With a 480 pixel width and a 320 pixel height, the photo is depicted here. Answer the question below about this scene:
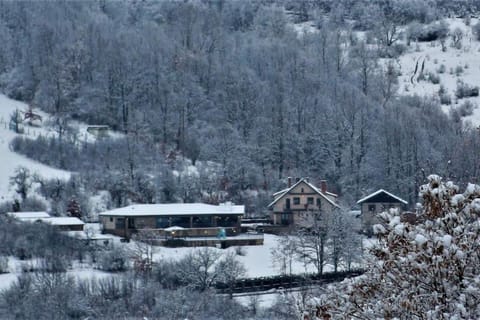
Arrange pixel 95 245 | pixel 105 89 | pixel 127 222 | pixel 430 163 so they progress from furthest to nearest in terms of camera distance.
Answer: pixel 105 89 → pixel 430 163 → pixel 127 222 → pixel 95 245

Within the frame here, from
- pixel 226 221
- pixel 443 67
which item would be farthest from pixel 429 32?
pixel 226 221

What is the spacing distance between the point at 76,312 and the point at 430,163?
21702mm

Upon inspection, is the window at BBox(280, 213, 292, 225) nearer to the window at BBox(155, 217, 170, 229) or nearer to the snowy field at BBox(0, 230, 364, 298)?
the snowy field at BBox(0, 230, 364, 298)

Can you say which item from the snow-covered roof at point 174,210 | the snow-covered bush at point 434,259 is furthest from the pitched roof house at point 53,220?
the snow-covered bush at point 434,259

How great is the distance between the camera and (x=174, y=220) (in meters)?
32.7

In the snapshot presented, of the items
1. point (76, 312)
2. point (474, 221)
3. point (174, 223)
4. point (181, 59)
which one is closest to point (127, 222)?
point (174, 223)

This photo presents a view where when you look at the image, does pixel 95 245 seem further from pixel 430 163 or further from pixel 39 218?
pixel 430 163

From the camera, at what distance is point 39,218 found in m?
30.7

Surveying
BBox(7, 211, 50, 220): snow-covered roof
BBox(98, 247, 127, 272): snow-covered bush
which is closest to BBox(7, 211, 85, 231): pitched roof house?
BBox(7, 211, 50, 220): snow-covered roof

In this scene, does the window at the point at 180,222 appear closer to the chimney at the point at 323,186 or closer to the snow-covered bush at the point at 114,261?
the snow-covered bush at the point at 114,261

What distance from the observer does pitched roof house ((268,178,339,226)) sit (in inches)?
1379

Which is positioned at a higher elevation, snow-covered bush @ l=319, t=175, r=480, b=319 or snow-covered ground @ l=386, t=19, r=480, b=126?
snow-covered bush @ l=319, t=175, r=480, b=319

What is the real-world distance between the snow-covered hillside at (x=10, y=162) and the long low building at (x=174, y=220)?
4.98 metres

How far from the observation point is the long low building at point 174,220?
32.1 metres
